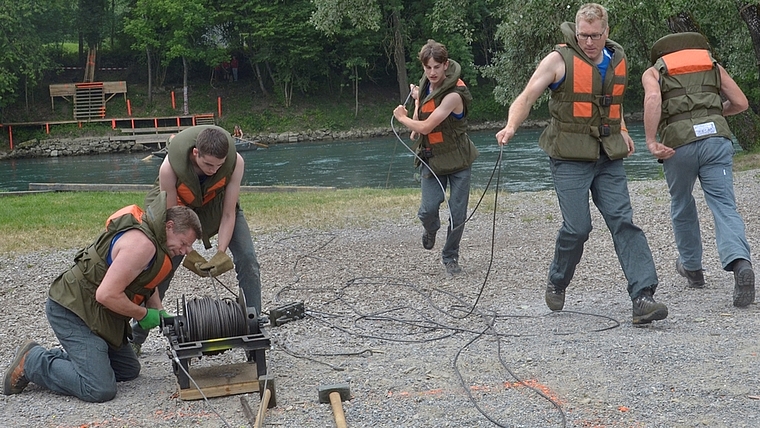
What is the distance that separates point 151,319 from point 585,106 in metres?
3.20

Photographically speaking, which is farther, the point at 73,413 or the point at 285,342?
the point at 285,342

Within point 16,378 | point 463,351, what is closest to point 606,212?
point 463,351

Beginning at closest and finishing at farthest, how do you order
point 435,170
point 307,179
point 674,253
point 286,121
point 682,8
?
1. point 435,170
2. point 674,253
3. point 682,8
4. point 307,179
5. point 286,121

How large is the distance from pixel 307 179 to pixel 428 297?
20.0 m

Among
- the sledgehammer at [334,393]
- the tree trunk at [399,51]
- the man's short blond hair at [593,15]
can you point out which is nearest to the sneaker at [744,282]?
the man's short blond hair at [593,15]

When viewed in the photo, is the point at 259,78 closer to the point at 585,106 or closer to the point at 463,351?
the point at 585,106

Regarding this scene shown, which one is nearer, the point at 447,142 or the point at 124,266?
the point at 124,266

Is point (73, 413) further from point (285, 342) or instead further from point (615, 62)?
point (615, 62)

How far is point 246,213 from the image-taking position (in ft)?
46.0

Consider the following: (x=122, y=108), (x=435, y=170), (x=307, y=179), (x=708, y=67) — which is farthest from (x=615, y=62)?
(x=122, y=108)

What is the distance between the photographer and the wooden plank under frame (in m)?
5.17

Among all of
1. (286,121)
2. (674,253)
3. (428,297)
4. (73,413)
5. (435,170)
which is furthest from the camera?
(286,121)

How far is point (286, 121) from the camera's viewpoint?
50.5m

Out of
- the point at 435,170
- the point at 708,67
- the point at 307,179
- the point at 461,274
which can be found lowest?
the point at 307,179
